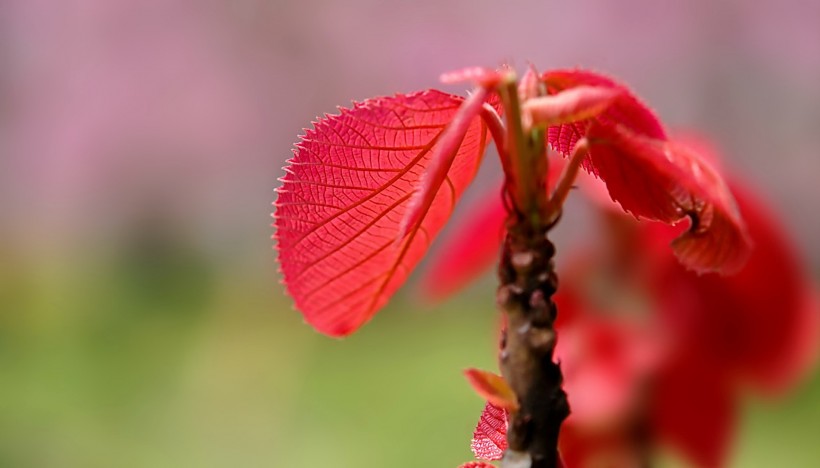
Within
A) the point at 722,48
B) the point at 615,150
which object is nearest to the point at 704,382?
the point at 615,150

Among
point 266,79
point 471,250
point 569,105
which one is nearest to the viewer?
point 569,105

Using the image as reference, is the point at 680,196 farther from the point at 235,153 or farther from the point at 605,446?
the point at 235,153

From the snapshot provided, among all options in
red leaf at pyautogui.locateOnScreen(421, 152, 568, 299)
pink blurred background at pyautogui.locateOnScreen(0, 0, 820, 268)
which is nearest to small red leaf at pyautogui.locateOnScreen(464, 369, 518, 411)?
red leaf at pyautogui.locateOnScreen(421, 152, 568, 299)

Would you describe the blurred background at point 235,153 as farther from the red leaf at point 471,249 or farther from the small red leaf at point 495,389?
the small red leaf at point 495,389

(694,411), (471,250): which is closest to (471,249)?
(471,250)

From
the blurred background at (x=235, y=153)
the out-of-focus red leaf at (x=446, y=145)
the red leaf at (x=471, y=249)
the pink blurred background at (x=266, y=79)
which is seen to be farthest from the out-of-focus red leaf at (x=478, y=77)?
Result: the pink blurred background at (x=266, y=79)

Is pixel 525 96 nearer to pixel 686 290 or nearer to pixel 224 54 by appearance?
pixel 686 290
